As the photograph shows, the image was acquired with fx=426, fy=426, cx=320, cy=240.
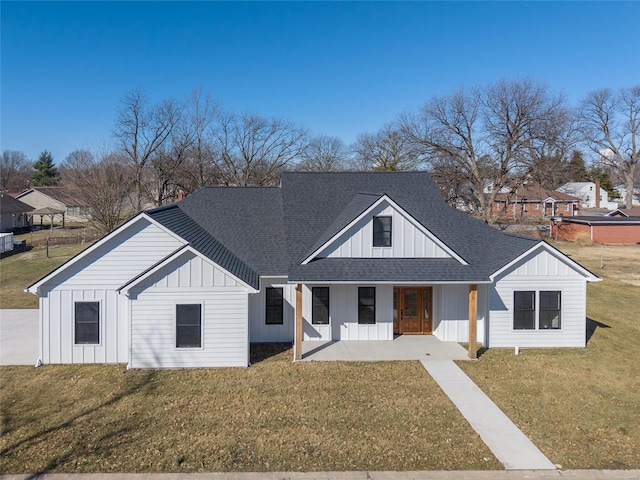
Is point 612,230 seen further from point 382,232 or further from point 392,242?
point 382,232

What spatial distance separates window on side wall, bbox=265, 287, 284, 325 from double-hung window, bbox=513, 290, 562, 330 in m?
8.37

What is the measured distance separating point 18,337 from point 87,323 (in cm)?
450

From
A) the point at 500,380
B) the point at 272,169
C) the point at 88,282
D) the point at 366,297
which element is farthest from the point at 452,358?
the point at 272,169

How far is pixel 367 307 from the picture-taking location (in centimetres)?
1595

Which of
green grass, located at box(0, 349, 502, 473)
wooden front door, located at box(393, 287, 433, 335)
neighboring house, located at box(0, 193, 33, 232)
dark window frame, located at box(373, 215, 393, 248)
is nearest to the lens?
green grass, located at box(0, 349, 502, 473)

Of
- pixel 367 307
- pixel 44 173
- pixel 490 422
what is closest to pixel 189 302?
pixel 367 307

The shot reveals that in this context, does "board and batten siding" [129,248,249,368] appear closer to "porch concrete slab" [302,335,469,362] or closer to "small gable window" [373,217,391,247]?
"porch concrete slab" [302,335,469,362]

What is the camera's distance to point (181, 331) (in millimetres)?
13094

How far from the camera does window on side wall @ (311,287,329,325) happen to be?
15.7m

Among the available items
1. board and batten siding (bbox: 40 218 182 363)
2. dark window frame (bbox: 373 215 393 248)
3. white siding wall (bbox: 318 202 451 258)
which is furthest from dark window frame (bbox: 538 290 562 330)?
board and batten siding (bbox: 40 218 182 363)

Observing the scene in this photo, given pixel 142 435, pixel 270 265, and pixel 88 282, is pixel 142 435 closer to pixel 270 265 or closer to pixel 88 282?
pixel 88 282

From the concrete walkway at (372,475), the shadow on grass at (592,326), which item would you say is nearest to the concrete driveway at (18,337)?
the concrete walkway at (372,475)

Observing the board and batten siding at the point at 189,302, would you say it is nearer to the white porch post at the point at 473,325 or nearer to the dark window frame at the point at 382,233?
the dark window frame at the point at 382,233

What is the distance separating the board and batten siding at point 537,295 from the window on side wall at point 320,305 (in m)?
5.86
